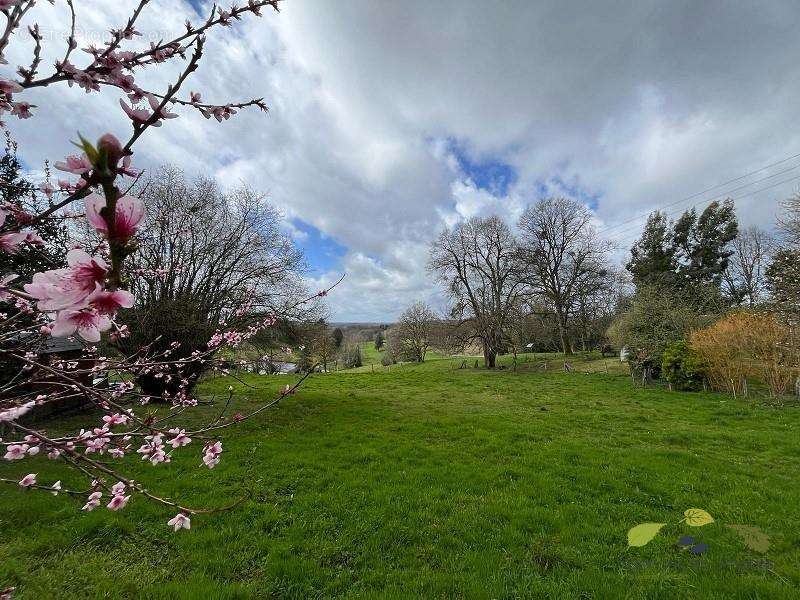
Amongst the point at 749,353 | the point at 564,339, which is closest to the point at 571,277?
the point at 564,339

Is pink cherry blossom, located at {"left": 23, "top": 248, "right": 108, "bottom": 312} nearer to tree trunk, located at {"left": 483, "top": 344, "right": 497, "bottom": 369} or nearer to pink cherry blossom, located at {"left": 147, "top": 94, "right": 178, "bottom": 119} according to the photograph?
pink cherry blossom, located at {"left": 147, "top": 94, "right": 178, "bottom": 119}

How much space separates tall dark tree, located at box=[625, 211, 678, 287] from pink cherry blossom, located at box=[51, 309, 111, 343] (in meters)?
32.0

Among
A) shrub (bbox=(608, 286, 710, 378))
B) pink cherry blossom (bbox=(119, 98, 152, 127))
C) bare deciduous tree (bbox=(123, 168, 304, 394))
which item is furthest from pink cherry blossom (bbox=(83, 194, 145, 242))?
shrub (bbox=(608, 286, 710, 378))

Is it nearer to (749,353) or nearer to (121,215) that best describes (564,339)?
(749,353)

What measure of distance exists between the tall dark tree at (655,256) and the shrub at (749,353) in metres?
14.3

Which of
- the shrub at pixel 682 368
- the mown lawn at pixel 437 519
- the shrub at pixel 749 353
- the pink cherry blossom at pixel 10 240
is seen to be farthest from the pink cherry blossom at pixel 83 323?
the shrub at pixel 682 368

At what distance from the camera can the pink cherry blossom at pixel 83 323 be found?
84 cm

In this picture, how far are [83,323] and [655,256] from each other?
34.9 metres

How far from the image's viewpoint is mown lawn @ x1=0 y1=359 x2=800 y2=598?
3226 mm

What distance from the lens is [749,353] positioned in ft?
41.2

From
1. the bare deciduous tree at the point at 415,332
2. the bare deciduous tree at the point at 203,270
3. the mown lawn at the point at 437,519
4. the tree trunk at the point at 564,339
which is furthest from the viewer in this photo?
the bare deciduous tree at the point at 415,332

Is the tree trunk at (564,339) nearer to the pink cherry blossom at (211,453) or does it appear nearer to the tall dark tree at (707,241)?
the tall dark tree at (707,241)

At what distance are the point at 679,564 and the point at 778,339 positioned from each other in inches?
518

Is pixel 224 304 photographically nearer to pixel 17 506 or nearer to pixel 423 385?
pixel 17 506
